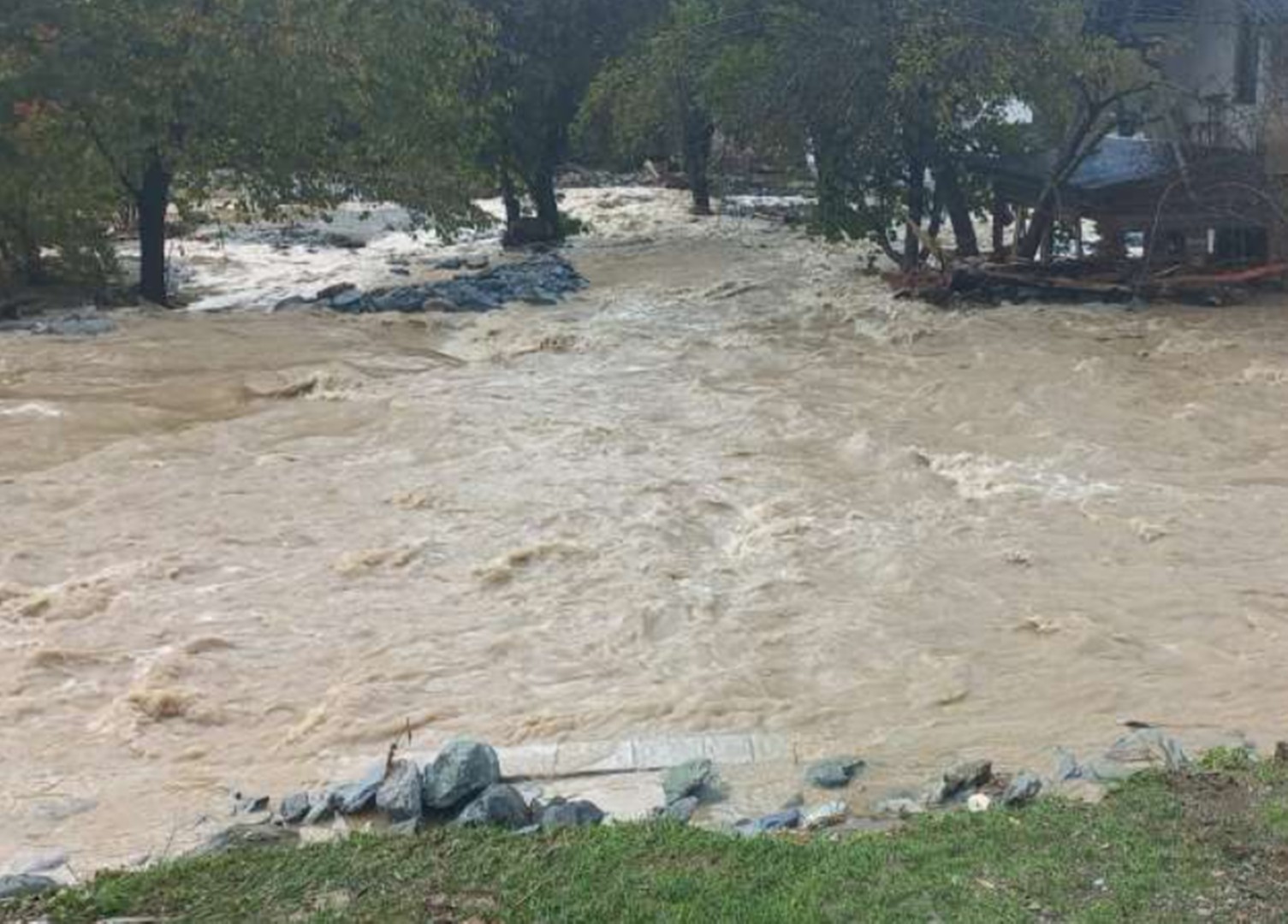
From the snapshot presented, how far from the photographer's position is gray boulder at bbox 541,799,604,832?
4.91 meters

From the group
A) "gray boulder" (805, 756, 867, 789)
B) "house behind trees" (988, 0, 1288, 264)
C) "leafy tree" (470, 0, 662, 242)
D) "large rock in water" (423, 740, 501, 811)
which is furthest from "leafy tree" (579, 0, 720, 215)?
"large rock in water" (423, 740, 501, 811)

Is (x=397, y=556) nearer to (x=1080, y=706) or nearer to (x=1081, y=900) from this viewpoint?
(x=1080, y=706)

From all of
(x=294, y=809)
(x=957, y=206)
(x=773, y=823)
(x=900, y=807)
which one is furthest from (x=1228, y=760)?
(x=957, y=206)

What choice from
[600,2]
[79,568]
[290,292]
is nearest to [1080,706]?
[79,568]

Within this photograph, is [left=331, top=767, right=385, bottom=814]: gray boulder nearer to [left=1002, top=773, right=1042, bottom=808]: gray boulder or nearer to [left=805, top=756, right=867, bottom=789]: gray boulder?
[left=805, top=756, right=867, bottom=789]: gray boulder

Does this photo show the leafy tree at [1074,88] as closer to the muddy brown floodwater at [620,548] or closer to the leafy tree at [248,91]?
the muddy brown floodwater at [620,548]

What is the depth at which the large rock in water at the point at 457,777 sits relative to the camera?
529 cm

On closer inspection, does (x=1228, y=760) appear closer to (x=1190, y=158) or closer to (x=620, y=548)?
(x=620, y=548)

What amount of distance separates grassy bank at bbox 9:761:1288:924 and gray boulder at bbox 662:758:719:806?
808 mm

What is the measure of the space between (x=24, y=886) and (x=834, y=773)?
3.18m

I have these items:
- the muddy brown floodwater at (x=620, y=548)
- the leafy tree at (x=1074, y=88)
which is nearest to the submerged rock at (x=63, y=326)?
the muddy brown floodwater at (x=620, y=548)

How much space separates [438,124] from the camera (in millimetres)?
18500

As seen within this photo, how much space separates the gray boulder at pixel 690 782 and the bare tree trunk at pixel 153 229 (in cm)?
1411

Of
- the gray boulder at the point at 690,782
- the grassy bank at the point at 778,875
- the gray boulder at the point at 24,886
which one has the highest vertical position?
the grassy bank at the point at 778,875
